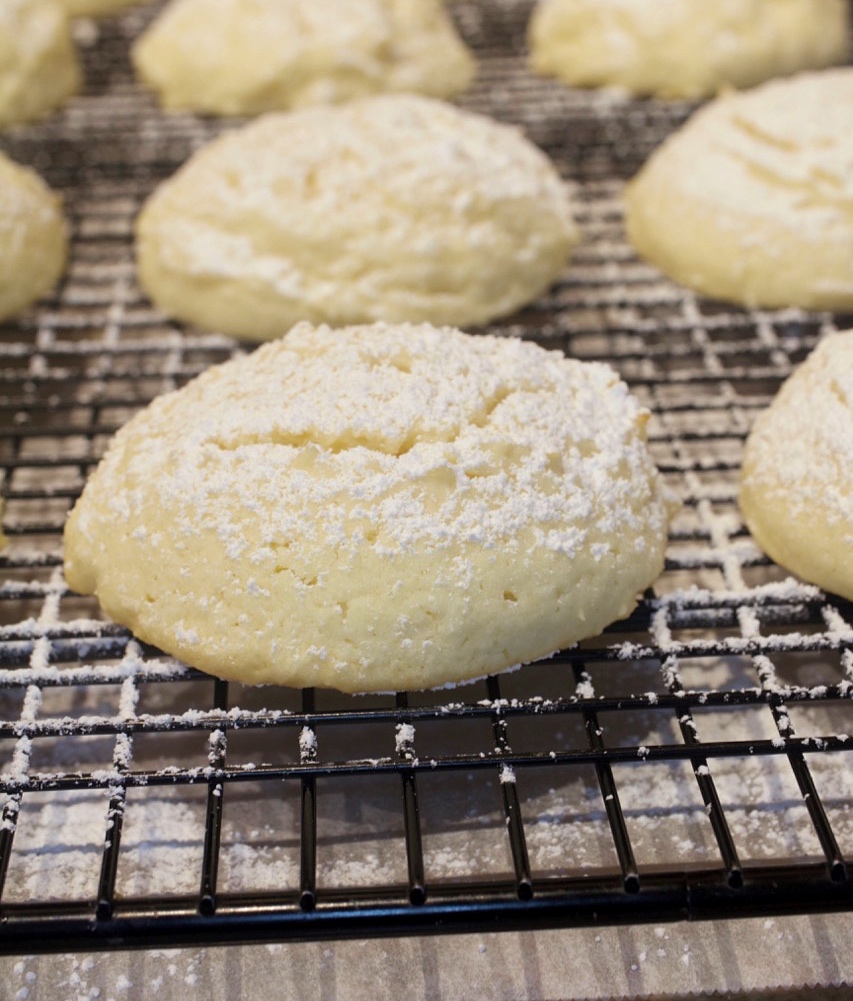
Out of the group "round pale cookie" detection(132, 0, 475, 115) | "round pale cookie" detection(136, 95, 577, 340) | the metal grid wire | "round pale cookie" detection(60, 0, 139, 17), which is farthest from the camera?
"round pale cookie" detection(60, 0, 139, 17)

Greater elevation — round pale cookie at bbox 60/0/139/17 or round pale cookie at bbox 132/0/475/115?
round pale cookie at bbox 132/0/475/115

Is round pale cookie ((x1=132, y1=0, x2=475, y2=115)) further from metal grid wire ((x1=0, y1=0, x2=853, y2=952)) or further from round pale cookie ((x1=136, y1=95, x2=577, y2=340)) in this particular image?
metal grid wire ((x1=0, y1=0, x2=853, y2=952))

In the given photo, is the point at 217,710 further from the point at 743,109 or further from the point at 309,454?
the point at 743,109

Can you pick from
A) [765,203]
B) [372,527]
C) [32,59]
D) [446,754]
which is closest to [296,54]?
[32,59]

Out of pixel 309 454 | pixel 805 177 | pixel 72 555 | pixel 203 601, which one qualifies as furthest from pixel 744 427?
pixel 72 555

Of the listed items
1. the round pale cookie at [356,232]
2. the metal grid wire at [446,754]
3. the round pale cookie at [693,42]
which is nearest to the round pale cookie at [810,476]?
the metal grid wire at [446,754]

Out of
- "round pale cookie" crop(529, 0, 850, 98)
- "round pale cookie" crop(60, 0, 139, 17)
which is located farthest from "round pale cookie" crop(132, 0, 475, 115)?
"round pale cookie" crop(60, 0, 139, 17)

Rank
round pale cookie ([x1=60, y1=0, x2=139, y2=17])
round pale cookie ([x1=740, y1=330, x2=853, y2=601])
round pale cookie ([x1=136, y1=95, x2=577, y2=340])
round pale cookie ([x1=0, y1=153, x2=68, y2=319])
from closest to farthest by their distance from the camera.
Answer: round pale cookie ([x1=740, y1=330, x2=853, y2=601]), round pale cookie ([x1=136, y1=95, x2=577, y2=340]), round pale cookie ([x1=0, y1=153, x2=68, y2=319]), round pale cookie ([x1=60, y1=0, x2=139, y2=17])
